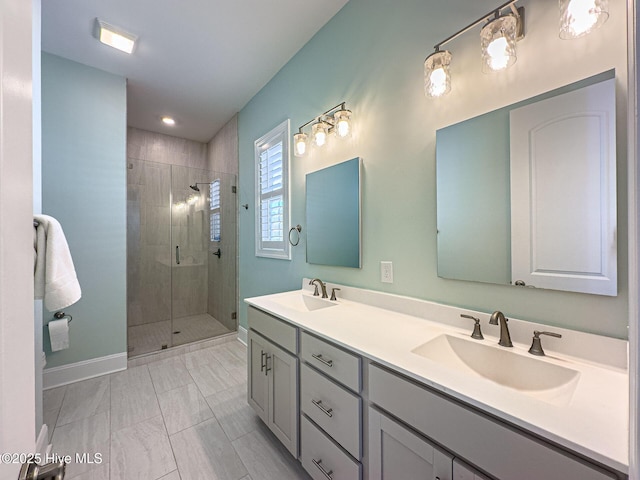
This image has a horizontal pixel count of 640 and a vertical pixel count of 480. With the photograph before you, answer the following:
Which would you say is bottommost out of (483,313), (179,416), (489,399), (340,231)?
(179,416)

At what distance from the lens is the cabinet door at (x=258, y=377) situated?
5.20ft

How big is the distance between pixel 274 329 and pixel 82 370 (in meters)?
2.18

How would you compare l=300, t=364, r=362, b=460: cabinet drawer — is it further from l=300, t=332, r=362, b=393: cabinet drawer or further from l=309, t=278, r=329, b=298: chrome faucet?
l=309, t=278, r=329, b=298: chrome faucet

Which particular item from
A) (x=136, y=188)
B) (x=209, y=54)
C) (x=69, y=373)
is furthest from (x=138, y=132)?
(x=69, y=373)

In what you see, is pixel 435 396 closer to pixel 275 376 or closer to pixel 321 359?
pixel 321 359

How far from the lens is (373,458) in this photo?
Result: 0.95 m

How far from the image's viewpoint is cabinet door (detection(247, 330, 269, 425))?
1584mm

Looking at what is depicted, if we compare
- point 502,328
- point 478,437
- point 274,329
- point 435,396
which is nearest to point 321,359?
point 274,329

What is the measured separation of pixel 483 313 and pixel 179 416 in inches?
81.0

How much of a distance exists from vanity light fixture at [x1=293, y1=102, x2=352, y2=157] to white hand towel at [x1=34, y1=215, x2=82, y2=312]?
1.51 m

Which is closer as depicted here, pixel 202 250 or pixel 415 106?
pixel 415 106

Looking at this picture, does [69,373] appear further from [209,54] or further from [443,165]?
[443,165]

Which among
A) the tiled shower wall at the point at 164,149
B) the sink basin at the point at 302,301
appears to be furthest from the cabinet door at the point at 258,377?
the tiled shower wall at the point at 164,149

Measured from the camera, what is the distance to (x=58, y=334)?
6.94ft
